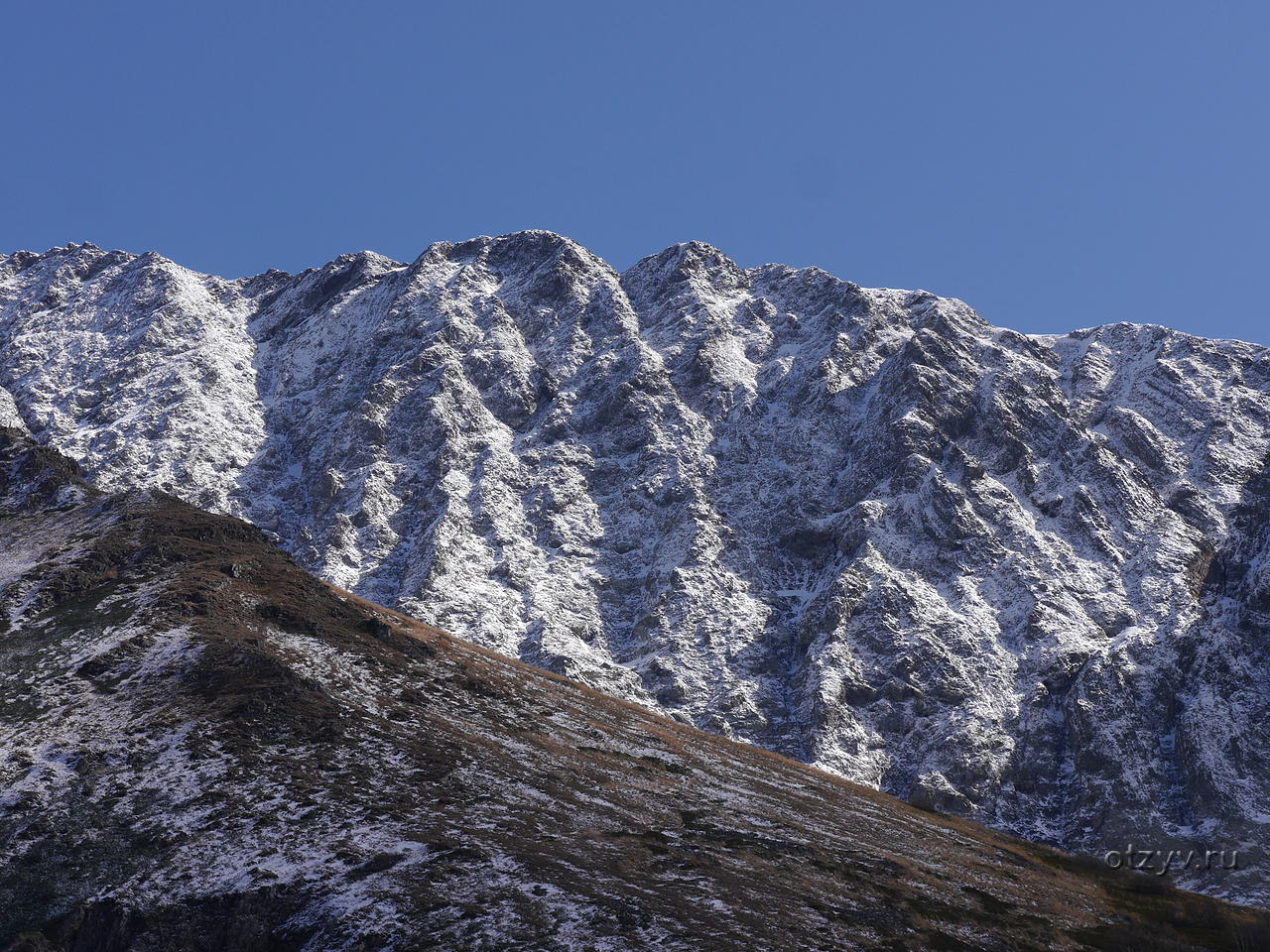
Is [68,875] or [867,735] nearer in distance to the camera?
[68,875]

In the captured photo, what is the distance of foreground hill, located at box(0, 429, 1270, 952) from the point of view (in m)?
45.0

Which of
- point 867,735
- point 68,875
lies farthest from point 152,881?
point 867,735

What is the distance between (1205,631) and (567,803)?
13864 cm

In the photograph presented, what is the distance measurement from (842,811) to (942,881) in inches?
762

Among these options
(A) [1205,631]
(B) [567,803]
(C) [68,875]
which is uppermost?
(A) [1205,631]

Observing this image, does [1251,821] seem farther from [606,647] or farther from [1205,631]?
[606,647]

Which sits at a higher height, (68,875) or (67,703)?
(67,703)

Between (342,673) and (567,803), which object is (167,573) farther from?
(567,803)

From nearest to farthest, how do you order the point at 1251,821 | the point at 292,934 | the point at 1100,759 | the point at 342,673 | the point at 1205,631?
1. the point at 292,934
2. the point at 342,673
3. the point at 1251,821
4. the point at 1100,759
5. the point at 1205,631

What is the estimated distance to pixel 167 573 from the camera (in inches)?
3196

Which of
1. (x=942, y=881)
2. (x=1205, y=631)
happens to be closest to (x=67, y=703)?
(x=942, y=881)

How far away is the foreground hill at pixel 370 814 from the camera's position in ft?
148

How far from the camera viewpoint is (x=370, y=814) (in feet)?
172

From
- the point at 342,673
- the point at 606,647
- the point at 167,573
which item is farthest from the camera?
the point at 606,647
